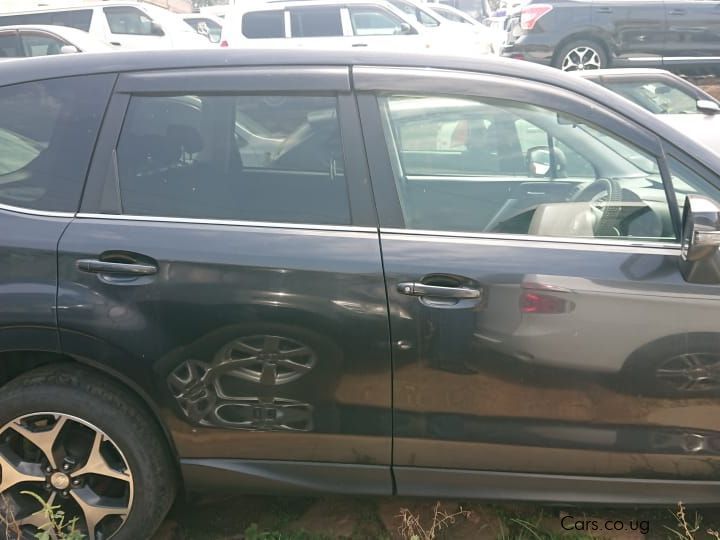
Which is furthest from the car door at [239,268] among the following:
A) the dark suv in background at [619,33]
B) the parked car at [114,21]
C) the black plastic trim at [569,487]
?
the parked car at [114,21]

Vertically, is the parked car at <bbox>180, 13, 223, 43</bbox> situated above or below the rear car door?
above

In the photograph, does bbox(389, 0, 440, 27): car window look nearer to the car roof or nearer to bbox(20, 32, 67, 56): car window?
bbox(20, 32, 67, 56): car window

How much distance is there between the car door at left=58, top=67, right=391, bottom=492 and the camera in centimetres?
204

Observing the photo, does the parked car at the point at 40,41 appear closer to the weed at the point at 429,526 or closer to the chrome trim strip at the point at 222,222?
the chrome trim strip at the point at 222,222

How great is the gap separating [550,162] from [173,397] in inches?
61.2

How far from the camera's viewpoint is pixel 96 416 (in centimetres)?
214

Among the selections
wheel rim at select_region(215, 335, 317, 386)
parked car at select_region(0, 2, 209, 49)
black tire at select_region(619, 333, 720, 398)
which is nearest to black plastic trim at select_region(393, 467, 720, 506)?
black tire at select_region(619, 333, 720, 398)

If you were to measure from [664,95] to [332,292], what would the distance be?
5189 mm

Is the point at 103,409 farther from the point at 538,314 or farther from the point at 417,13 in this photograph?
the point at 417,13

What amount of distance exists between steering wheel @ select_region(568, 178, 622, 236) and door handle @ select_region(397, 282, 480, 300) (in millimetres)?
500

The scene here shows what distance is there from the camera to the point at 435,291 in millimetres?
1994

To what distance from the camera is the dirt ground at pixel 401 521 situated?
2441 mm

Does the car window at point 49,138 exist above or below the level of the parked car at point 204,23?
below

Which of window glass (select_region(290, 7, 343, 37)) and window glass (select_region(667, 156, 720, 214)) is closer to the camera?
window glass (select_region(667, 156, 720, 214))
